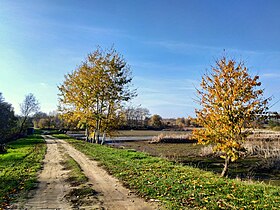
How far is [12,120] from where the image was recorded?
39344mm

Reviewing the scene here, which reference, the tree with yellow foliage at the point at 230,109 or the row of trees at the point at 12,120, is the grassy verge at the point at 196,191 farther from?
the row of trees at the point at 12,120

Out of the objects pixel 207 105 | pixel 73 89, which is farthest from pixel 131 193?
pixel 73 89

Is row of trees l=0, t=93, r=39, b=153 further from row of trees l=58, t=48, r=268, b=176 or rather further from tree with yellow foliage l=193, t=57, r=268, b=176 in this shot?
tree with yellow foliage l=193, t=57, r=268, b=176

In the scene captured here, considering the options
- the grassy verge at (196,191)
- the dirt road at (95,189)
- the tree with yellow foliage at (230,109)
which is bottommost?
the dirt road at (95,189)

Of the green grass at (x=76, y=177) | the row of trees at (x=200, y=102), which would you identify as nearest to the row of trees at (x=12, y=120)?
the row of trees at (x=200, y=102)

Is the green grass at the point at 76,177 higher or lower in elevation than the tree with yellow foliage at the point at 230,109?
lower

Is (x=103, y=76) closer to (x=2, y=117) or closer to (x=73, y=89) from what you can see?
(x=73, y=89)

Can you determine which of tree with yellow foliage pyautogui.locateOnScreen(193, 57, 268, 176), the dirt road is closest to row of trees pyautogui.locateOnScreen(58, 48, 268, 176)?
tree with yellow foliage pyautogui.locateOnScreen(193, 57, 268, 176)

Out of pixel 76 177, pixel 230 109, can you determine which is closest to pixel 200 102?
pixel 230 109

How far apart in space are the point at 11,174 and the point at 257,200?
424 inches

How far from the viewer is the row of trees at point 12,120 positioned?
33.3m

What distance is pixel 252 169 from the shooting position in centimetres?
1731

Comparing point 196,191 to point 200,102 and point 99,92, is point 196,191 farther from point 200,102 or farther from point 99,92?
point 99,92

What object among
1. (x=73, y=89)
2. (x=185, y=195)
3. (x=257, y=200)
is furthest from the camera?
(x=73, y=89)
